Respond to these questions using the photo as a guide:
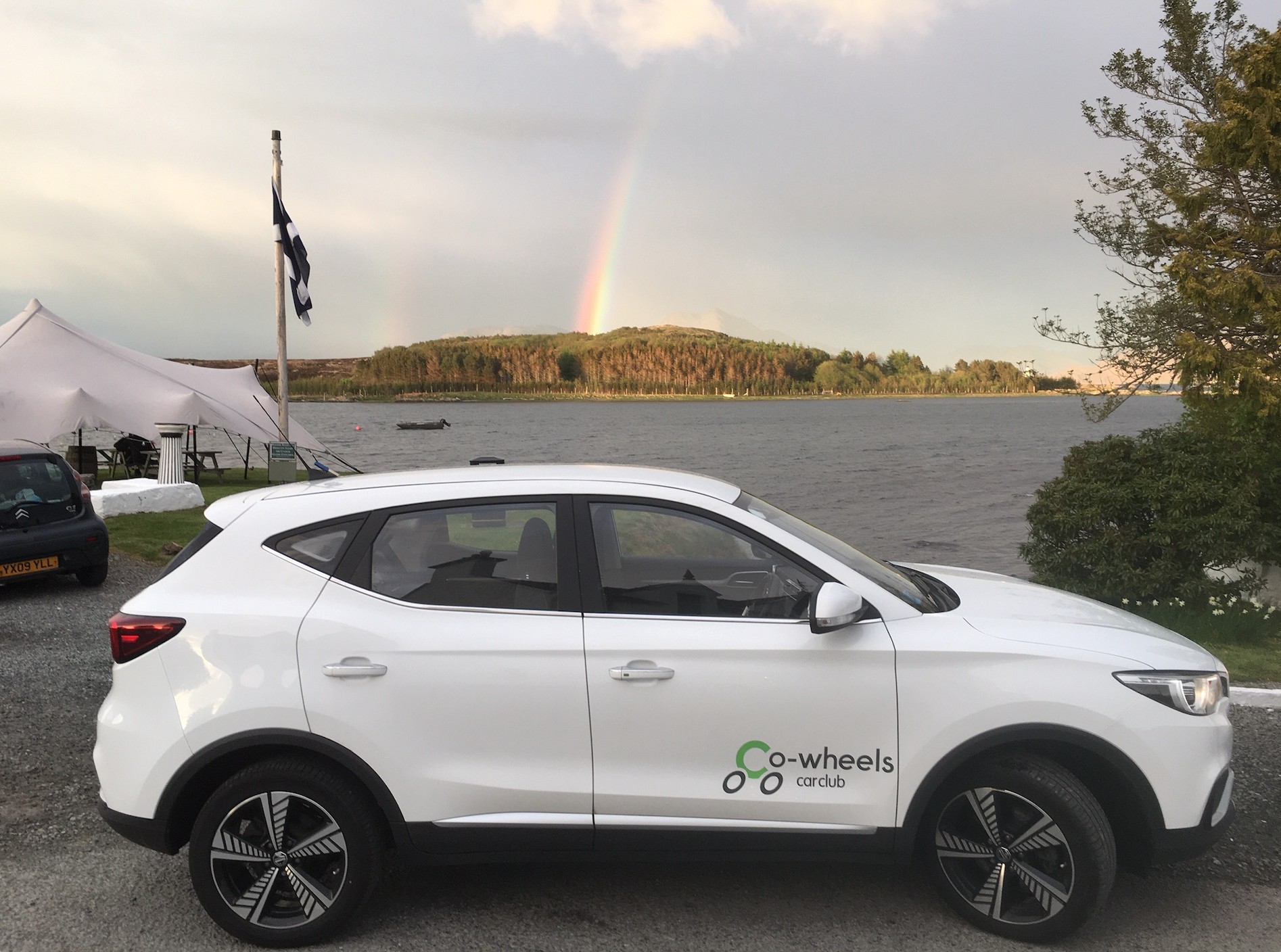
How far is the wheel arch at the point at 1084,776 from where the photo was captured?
352 centimetres

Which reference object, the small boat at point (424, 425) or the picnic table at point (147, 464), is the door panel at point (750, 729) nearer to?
the picnic table at point (147, 464)

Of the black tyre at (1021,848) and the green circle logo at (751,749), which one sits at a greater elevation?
the green circle logo at (751,749)

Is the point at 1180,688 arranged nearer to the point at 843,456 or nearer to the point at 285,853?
the point at 285,853

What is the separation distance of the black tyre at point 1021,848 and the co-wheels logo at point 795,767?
0.99ft

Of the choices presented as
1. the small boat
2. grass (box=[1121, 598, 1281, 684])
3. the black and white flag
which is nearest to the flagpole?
the black and white flag

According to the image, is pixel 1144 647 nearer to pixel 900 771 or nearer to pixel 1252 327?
pixel 900 771

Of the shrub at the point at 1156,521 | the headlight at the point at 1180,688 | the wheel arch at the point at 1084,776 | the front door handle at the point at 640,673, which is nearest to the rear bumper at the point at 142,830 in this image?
the front door handle at the point at 640,673

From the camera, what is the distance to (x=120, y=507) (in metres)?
Answer: 16.0

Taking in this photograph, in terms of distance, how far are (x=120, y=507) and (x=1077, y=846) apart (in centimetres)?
1601

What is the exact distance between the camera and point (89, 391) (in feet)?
67.4

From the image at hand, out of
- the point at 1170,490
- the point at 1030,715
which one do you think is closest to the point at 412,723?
the point at 1030,715

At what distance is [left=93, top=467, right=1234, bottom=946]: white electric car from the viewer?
3527 millimetres

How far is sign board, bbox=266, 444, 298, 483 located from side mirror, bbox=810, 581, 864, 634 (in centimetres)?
2022

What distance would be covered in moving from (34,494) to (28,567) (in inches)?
29.9
